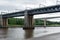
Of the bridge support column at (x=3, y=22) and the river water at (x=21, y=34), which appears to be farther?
the bridge support column at (x=3, y=22)

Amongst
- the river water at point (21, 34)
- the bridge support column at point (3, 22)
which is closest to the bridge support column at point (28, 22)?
the river water at point (21, 34)

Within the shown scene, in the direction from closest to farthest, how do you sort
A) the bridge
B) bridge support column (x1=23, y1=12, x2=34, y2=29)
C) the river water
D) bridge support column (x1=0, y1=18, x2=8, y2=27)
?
the river water, the bridge, bridge support column (x1=23, y1=12, x2=34, y2=29), bridge support column (x1=0, y1=18, x2=8, y2=27)

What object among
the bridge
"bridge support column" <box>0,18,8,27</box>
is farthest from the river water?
"bridge support column" <box>0,18,8,27</box>

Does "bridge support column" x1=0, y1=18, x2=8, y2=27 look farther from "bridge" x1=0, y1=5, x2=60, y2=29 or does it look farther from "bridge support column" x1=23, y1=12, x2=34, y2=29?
"bridge support column" x1=23, y1=12, x2=34, y2=29

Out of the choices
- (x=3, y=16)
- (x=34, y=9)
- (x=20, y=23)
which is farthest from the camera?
(x=20, y=23)

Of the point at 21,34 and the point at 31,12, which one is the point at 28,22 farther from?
A: the point at 21,34

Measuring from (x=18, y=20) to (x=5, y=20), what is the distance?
4880 cm

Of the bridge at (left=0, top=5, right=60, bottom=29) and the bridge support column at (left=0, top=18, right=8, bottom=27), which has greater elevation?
the bridge at (left=0, top=5, right=60, bottom=29)

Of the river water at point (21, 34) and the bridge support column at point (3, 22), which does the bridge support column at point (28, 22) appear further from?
the bridge support column at point (3, 22)

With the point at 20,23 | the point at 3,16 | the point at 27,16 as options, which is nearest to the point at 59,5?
the point at 27,16

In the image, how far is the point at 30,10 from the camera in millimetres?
70625

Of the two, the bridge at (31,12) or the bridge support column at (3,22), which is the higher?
the bridge at (31,12)

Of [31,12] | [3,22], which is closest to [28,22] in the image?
[31,12]

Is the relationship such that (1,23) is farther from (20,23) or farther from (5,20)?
(20,23)
